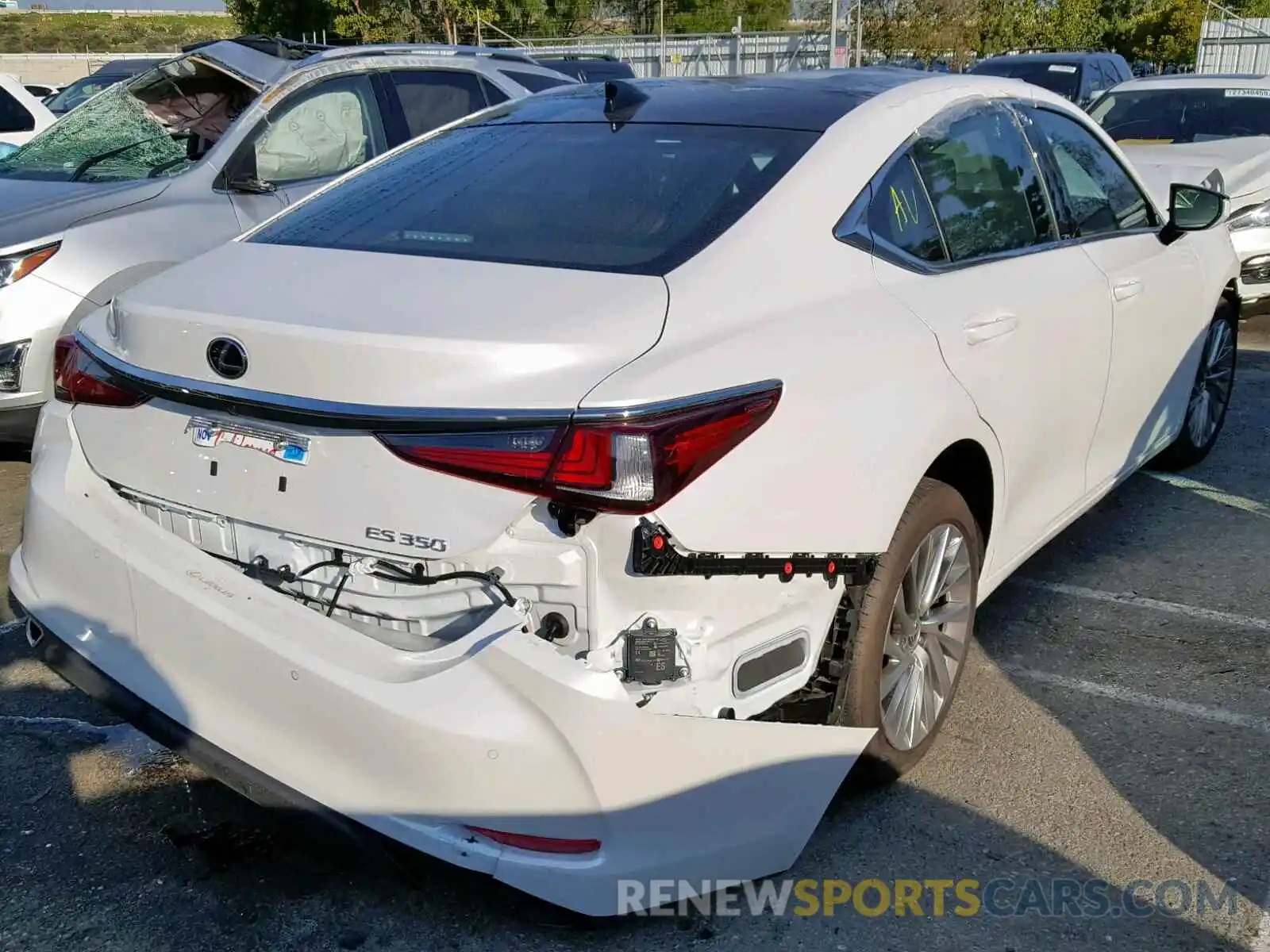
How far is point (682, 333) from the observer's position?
242 cm

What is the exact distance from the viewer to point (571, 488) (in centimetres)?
220

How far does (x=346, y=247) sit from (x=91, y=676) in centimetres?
115

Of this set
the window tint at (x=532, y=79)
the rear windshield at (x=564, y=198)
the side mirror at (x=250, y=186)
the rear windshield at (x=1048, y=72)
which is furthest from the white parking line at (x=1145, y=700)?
the rear windshield at (x=1048, y=72)

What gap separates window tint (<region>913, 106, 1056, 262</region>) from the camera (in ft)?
10.8

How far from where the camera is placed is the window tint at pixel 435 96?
6738mm

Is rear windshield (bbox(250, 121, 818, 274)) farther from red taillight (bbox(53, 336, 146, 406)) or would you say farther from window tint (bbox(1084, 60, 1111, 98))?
window tint (bbox(1084, 60, 1111, 98))

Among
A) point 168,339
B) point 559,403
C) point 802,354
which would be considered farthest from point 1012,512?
point 168,339

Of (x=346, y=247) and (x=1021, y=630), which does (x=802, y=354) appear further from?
(x=1021, y=630)

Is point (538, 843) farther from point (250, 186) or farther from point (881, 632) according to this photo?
point (250, 186)

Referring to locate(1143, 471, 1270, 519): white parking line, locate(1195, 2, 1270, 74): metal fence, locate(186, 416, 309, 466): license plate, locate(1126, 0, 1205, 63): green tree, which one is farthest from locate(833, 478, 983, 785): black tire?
locate(1126, 0, 1205, 63): green tree

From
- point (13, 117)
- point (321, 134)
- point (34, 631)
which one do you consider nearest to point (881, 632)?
point (34, 631)

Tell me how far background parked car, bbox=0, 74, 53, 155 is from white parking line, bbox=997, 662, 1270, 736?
32.8 feet

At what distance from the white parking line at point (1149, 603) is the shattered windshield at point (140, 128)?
450cm

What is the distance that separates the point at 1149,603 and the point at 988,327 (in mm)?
1717
